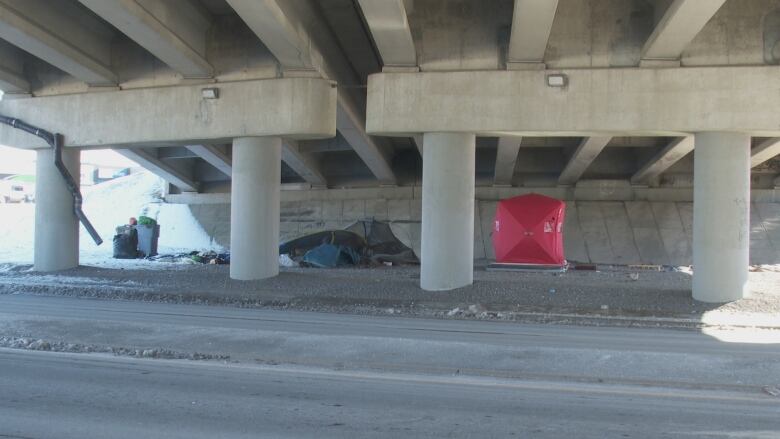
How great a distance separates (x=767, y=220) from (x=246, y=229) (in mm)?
20237

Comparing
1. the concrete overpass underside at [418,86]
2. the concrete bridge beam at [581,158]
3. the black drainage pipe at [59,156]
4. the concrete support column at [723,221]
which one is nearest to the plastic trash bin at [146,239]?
the concrete overpass underside at [418,86]

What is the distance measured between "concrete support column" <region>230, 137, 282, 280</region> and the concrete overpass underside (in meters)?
0.04

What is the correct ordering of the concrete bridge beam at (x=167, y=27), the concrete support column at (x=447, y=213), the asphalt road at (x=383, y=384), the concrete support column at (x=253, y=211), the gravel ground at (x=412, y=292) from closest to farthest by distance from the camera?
the asphalt road at (x=383, y=384)
the concrete bridge beam at (x=167, y=27)
the gravel ground at (x=412, y=292)
the concrete support column at (x=447, y=213)
the concrete support column at (x=253, y=211)

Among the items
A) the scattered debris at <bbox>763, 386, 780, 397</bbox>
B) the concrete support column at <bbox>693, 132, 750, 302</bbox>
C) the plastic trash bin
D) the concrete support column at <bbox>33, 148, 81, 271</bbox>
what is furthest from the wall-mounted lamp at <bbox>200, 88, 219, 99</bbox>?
the scattered debris at <bbox>763, 386, 780, 397</bbox>

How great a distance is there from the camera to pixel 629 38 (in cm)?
1309

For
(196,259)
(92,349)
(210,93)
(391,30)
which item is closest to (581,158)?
(391,30)

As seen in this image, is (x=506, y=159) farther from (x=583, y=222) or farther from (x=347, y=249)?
(x=347, y=249)

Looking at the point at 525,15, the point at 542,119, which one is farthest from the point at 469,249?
the point at 525,15

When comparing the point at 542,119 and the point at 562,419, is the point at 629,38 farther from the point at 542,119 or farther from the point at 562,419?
the point at 562,419

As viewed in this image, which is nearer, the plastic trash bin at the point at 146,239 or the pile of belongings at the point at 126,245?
the pile of belongings at the point at 126,245

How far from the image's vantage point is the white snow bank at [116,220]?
82.0ft

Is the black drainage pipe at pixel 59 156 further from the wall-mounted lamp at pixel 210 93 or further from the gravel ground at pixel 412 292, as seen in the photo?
the wall-mounted lamp at pixel 210 93

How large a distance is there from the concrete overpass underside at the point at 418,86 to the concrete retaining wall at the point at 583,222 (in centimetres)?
536

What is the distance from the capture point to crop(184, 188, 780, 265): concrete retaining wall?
22.9 metres
